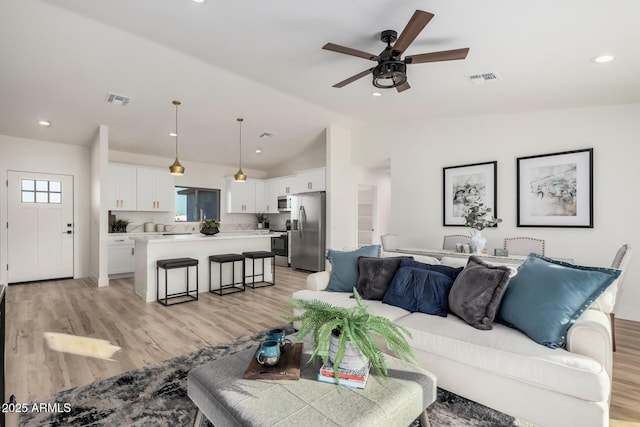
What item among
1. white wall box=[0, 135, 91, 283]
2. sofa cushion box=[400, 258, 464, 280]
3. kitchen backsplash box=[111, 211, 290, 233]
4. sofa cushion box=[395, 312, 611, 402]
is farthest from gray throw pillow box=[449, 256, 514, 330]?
white wall box=[0, 135, 91, 283]

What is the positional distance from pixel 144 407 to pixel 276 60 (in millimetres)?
3551

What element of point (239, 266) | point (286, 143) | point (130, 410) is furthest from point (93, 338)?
point (286, 143)

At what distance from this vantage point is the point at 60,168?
6.03 m

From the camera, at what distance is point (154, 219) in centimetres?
707

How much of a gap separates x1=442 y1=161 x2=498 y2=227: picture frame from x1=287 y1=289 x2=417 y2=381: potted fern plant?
3882 millimetres

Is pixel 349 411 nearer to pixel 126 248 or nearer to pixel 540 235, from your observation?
pixel 540 235

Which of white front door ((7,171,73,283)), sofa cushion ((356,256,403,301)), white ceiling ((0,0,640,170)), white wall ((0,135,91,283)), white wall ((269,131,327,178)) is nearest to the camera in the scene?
white ceiling ((0,0,640,170))

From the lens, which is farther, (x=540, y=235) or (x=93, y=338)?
(x=540, y=235)

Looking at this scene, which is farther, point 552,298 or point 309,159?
point 309,159

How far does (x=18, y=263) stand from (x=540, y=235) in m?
8.55

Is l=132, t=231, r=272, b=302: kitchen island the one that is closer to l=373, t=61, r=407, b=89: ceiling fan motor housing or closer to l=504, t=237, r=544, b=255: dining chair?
l=373, t=61, r=407, b=89: ceiling fan motor housing

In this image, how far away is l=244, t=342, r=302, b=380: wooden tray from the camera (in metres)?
1.55

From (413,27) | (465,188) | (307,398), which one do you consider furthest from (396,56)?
(465,188)

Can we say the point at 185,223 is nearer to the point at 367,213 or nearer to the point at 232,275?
the point at 232,275
